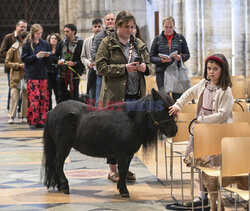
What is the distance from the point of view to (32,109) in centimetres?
1266

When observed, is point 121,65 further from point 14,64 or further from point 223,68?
point 14,64

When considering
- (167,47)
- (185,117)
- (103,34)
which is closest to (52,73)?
(167,47)

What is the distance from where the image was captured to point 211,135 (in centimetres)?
591

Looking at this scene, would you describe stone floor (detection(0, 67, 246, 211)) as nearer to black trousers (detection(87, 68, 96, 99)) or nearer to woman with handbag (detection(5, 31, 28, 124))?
black trousers (detection(87, 68, 96, 99))

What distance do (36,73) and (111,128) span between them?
6.07 metres

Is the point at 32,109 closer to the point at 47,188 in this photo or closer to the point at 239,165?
the point at 47,188

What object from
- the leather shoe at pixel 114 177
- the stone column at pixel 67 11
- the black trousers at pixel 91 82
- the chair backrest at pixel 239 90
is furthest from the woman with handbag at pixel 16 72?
the stone column at pixel 67 11

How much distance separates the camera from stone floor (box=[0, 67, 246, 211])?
6.32 m

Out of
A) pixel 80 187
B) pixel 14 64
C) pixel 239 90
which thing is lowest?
pixel 80 187

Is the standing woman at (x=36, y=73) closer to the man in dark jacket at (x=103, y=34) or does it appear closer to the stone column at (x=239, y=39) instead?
the man in dark jacket at (x=103, y=34)

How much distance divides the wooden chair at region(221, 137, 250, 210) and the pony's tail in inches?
93.7

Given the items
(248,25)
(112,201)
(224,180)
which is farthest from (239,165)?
(248,25)

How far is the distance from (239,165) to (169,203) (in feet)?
4.10

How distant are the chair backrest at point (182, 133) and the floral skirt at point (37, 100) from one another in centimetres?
594
